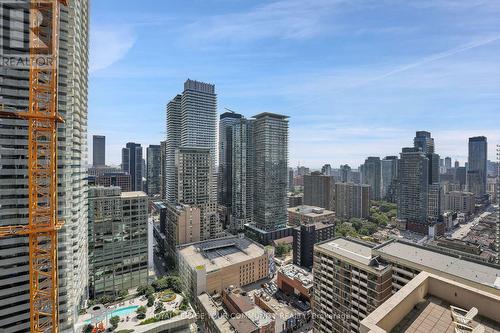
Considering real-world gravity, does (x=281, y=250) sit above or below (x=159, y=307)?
below

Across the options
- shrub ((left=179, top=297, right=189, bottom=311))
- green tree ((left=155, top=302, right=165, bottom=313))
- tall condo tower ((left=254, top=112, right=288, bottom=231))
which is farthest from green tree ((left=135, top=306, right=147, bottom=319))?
tall condo tower ((left=254, top=112, right=288, bottom=231))

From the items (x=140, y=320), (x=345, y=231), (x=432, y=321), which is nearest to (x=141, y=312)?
(x=140, y=320)

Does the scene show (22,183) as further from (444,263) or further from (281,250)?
(281,250)

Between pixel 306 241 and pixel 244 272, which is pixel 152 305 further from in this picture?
pixel 306 241

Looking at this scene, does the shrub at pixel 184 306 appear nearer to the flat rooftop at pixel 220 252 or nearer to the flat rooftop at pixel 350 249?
the flat rooftop at pixel 220 252

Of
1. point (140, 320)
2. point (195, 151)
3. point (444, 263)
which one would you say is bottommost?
point (140, 320)

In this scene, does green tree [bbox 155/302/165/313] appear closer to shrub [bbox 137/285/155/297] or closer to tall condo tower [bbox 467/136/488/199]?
shrub [bbox 137/285/155/297]

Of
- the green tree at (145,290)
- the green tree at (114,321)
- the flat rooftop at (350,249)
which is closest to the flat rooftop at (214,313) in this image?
the green tree at (145,290)
